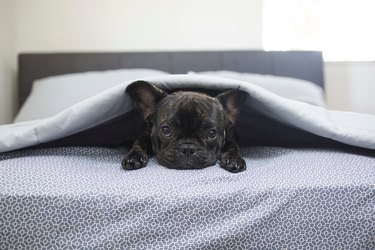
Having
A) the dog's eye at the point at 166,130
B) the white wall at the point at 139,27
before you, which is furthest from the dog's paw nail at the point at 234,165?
the white wall at the point at 139,27

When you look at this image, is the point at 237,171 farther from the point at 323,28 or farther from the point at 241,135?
the point at 323,28

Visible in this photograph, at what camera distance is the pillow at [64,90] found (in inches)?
94.5

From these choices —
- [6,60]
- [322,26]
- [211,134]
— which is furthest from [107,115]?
[322,26]

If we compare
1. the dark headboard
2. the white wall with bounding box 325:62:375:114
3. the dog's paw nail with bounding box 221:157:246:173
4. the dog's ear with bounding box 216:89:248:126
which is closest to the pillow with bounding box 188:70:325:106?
the dark headboard

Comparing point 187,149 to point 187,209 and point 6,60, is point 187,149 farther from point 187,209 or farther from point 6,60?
point 6,60

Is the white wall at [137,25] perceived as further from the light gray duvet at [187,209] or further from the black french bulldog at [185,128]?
the light gray duvet at [187,209]

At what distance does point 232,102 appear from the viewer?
54.6 inches

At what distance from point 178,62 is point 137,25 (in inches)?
19.2

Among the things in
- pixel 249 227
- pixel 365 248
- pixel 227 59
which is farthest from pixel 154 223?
pixel 227 59

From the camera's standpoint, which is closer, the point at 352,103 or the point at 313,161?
the point at 313,161

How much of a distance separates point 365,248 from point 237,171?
0.40 meters

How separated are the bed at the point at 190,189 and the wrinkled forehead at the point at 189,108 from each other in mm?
76

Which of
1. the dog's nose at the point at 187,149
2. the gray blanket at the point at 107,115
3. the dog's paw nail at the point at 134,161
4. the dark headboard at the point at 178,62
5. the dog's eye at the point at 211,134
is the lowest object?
the dog's paw nail at the point at 134,161

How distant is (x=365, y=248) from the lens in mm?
929
